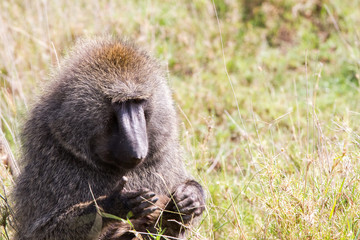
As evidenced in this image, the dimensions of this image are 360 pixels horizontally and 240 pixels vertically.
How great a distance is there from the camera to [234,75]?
6.14m

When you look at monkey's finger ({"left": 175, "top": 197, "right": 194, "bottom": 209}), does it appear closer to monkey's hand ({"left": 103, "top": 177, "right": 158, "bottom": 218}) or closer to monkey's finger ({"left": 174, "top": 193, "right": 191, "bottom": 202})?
monkey's finger ({"left": 174, "top": 193, "right": 191, "bottom": 202})

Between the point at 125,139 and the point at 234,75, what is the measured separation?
138 inches

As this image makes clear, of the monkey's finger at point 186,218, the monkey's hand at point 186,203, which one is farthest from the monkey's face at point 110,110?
the monkey's finger at point 186,218

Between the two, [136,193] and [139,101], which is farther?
[139,101]

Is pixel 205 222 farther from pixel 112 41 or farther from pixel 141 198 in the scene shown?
pixel 112 41

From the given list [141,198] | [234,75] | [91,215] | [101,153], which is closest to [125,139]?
[101,153]

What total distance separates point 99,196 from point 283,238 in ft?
3.49

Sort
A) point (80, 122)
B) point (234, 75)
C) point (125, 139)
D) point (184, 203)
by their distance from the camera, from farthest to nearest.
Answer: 1. point (234, 75)
2. point (184, 203)
3. point (80, 122)
4. point (125, 139)

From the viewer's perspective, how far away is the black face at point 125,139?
2.79 metres

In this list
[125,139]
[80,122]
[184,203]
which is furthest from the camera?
[184,203]

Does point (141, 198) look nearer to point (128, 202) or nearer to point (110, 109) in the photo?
point (128, 202)

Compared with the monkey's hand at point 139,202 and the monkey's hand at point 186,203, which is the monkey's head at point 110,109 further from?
the monkey's hand at point 186,203

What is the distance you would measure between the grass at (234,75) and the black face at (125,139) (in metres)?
0.80

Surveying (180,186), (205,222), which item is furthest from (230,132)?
(180,186)
